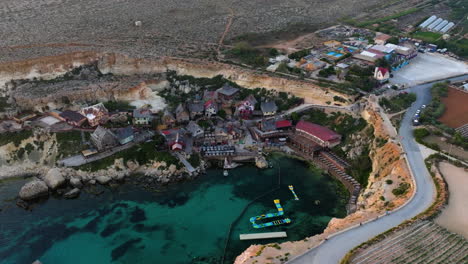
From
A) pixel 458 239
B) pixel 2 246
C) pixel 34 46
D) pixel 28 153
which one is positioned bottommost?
pixel 2 246

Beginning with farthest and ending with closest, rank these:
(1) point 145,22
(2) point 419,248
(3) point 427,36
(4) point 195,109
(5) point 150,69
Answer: (1) point 145,22 → (3) point 427,36 → (5) point 150,69 → (4) point 195,109 → (2) point 419,248

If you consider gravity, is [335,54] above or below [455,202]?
above

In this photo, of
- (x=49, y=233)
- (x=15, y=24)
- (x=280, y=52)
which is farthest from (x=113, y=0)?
(x=49, y=233)

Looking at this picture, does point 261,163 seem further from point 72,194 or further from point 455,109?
point 455,109

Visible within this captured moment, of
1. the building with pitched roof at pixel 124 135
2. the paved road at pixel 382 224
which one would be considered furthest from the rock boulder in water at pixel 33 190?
the paved road at pixel 382 224

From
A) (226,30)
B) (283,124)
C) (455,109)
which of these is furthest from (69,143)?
(455,109)

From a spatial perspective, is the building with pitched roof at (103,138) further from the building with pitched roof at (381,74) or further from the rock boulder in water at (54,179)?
the building with pitched roof at (381,74)

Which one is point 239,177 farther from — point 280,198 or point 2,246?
point 2,246
